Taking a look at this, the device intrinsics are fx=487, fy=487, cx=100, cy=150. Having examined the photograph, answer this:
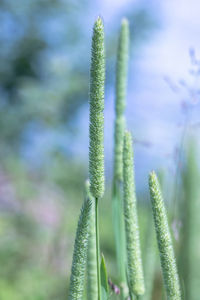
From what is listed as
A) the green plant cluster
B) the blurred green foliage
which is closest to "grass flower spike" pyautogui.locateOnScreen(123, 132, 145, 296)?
the green plant cluster

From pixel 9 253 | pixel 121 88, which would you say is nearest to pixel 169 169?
pixel 121 88

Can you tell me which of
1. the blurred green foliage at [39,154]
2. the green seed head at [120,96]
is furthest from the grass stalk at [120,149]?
the blurred green foliage at [39,154]

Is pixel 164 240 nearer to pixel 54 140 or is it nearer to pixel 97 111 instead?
pixel 97 111

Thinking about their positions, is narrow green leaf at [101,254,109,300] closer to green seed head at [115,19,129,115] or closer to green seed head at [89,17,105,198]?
green seed head at [89,17,105,198]

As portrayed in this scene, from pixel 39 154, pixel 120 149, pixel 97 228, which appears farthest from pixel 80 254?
pixel 39 154

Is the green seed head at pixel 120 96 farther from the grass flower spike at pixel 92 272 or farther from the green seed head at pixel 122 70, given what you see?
the grass flower spike at pixel 92 272

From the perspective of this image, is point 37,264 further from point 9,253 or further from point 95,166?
point 95,166
